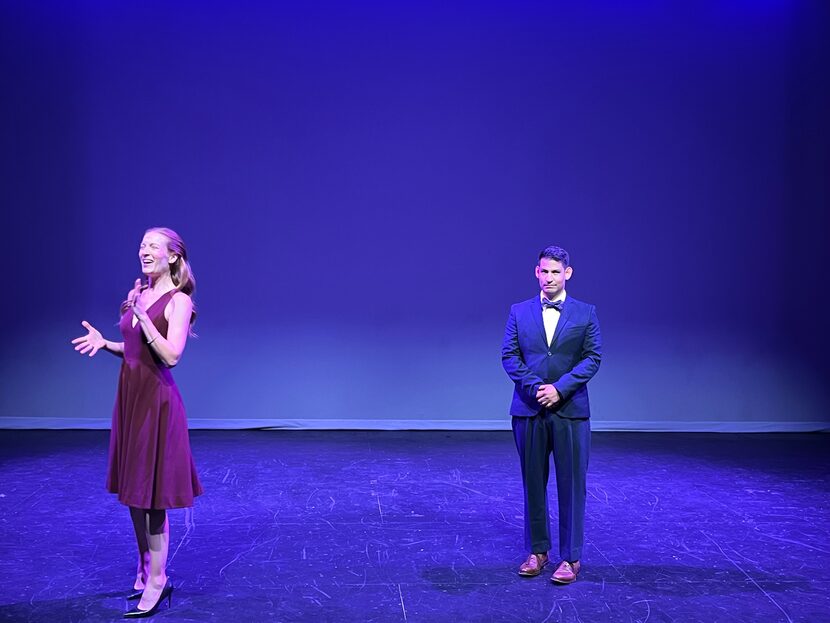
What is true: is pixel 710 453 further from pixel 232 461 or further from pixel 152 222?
pixel 152 222

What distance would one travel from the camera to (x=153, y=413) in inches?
116

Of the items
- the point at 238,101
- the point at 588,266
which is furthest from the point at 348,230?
the point at 588,266

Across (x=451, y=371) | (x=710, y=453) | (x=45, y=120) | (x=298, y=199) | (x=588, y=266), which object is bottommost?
(x=710, y=453)

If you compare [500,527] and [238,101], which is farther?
[238,101]

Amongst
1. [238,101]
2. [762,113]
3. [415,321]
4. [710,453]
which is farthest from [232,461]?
[762,113]

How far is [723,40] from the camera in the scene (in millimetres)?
7254

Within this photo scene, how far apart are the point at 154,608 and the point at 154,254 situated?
1.31 metres

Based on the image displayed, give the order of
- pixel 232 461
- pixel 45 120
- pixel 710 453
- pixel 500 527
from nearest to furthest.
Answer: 1. pixel 500 527
2. pixel 232 461
3. pixel 710 453
4. pixel 45 120

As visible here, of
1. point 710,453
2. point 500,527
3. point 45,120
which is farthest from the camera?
point 45,120

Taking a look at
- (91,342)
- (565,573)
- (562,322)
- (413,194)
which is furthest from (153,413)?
(413,194)

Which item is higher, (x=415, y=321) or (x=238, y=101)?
(x=238, y=101)

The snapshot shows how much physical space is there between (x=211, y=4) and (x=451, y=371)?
3837 millimetres

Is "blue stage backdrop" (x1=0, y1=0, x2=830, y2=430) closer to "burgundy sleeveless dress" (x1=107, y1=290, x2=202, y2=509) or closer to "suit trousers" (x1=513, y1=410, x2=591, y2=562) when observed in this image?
"suit trousers" (x1=513, y1=410, x2=591, y2=562)

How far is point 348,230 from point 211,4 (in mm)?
2290
